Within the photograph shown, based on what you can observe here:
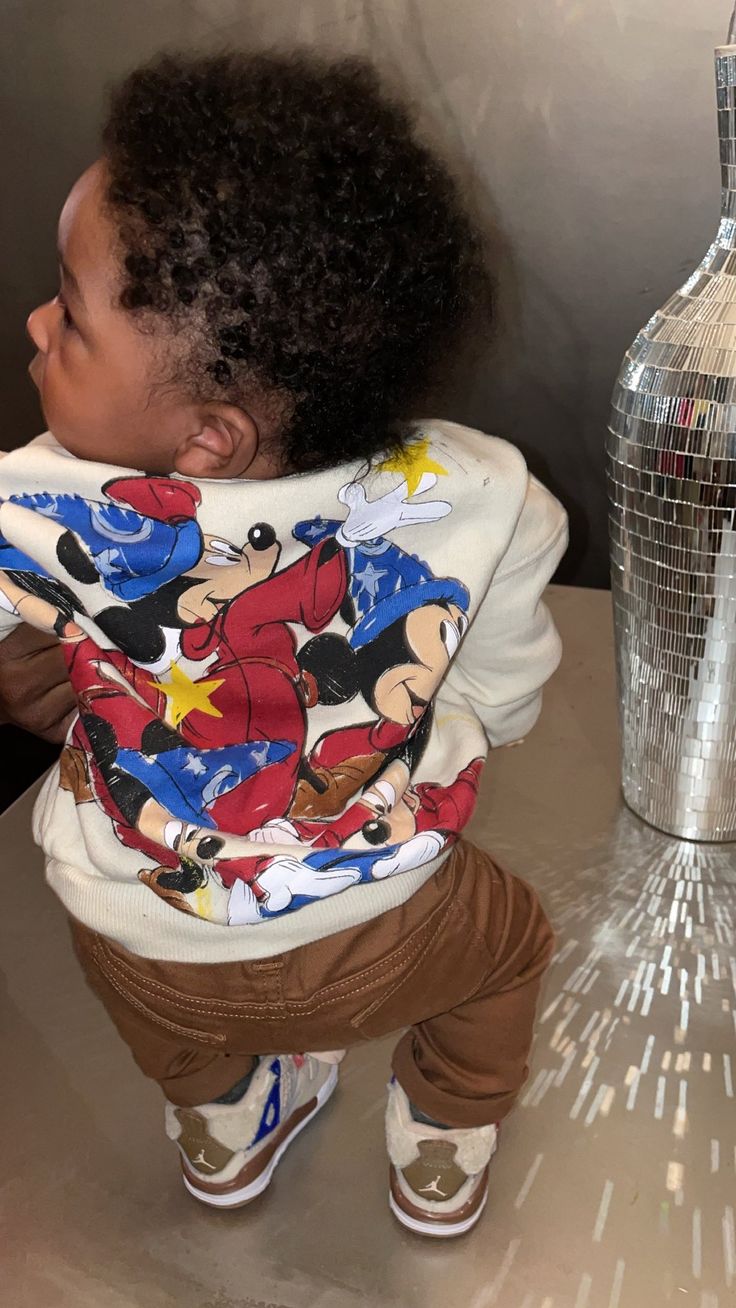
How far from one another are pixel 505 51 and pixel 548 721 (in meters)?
0.56

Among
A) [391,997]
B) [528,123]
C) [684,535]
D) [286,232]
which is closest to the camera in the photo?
[286,232]

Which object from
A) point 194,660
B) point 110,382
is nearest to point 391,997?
point 194,660

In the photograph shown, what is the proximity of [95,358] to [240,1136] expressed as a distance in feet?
1.29

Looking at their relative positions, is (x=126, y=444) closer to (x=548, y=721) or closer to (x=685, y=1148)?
(x=685, y=1148)

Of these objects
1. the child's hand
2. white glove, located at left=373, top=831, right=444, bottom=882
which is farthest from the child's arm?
the child's hand

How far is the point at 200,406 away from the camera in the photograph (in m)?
0.42

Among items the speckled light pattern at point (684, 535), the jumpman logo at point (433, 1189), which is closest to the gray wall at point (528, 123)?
the speckled light pattern at point (684, 535)

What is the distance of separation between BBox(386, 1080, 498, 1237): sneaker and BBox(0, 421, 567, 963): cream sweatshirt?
0.16 meters

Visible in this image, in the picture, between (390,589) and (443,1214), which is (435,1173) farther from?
(390,589)

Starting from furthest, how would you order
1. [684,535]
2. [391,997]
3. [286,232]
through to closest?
[684,535], [391,997], [286,232]

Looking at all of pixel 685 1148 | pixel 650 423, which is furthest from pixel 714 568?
pixel 685 1148

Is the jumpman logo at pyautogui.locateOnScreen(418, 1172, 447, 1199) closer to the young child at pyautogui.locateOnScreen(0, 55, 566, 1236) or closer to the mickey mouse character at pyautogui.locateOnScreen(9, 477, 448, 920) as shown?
the young child at pyautogui.locateOnScreen(0, 55, 566, 1236)

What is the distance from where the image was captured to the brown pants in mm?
487

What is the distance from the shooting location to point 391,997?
496mm
